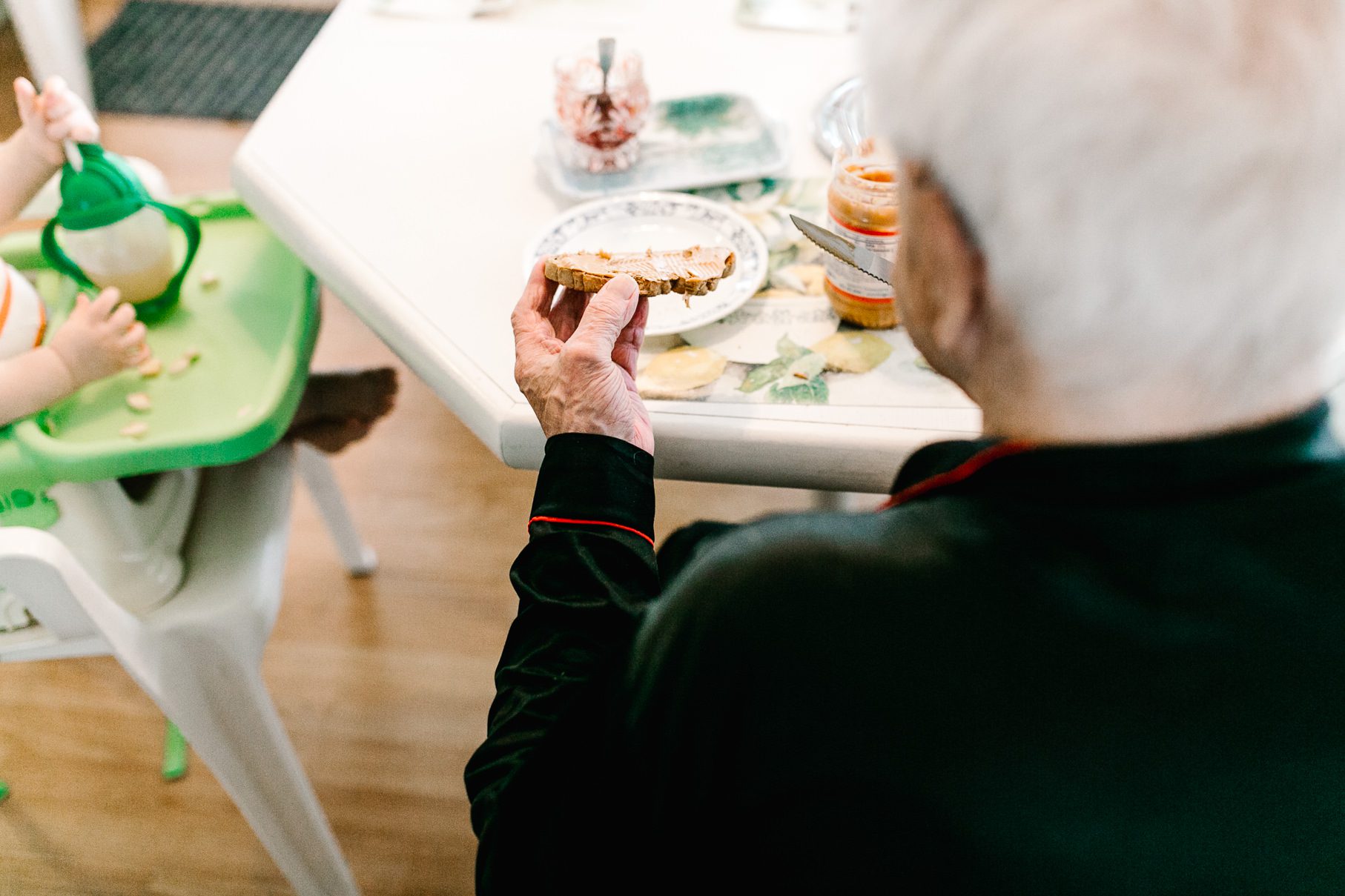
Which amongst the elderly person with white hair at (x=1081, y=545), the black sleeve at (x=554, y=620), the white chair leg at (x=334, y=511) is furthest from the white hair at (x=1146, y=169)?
the white chair leg at (x=334, y=511)

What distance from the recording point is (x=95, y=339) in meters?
0.90

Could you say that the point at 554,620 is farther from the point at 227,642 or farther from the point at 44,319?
the point at 44,319

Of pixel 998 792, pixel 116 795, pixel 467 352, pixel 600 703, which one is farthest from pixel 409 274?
pixel 116 795

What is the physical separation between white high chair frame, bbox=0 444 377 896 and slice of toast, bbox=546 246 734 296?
0.46 metres

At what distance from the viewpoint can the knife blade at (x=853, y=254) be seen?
80 centimetres

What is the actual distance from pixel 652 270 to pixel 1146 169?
18.9 inches

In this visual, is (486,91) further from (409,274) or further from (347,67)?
(409,274)

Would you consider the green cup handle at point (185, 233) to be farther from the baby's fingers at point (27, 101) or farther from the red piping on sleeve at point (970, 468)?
the red piping on sleeve at point (970, 468)

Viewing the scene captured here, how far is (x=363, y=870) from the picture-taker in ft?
4.24

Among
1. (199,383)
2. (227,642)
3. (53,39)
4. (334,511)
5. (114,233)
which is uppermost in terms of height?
(114,233)

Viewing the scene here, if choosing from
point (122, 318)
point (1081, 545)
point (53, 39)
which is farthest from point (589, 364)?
point (53, 39)

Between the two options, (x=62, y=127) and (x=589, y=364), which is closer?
(x=589, y=364)

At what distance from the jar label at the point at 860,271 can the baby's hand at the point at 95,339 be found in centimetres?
66

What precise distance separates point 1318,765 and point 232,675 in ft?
3.02
